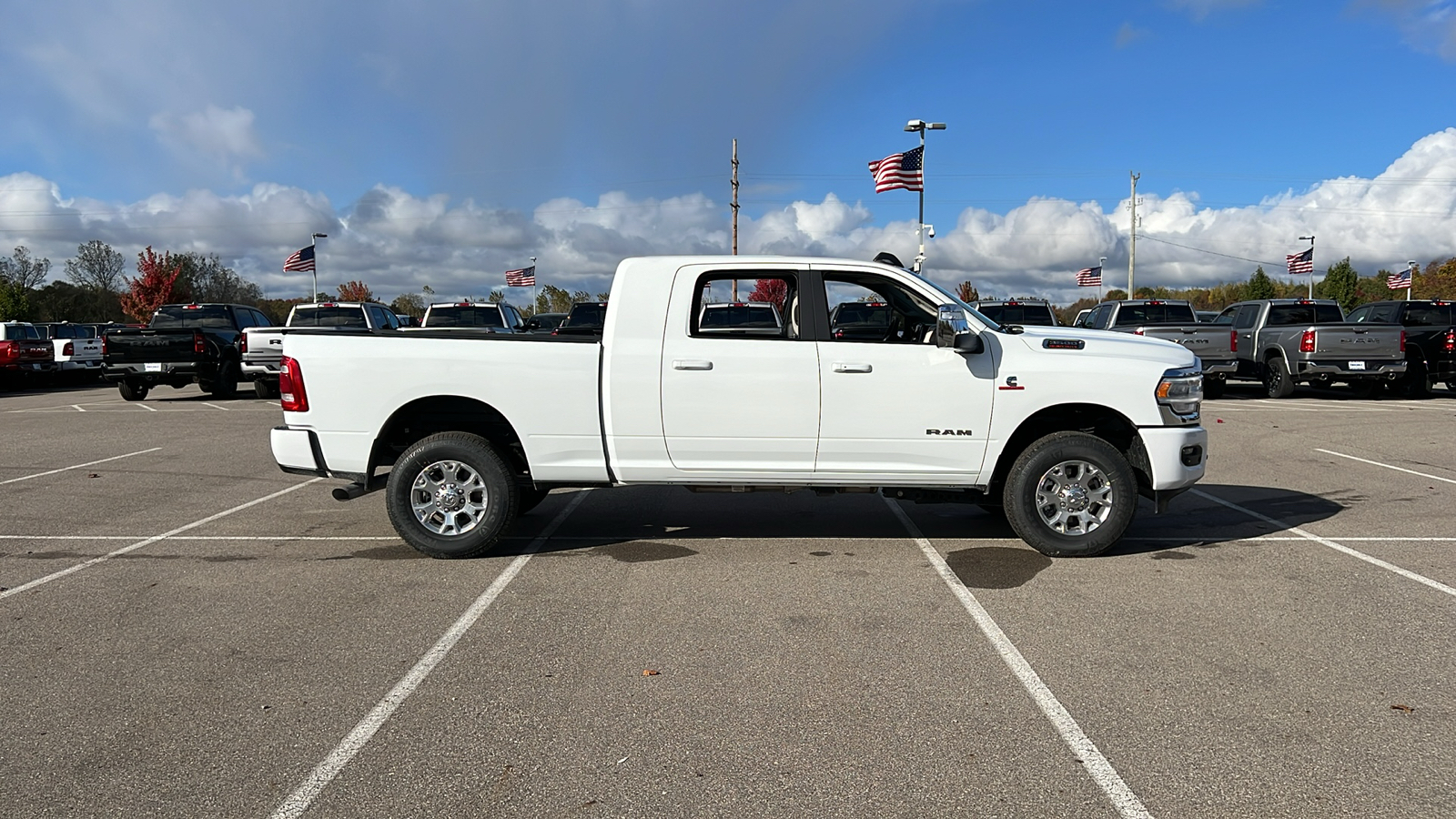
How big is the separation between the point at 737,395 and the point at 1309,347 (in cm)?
1585

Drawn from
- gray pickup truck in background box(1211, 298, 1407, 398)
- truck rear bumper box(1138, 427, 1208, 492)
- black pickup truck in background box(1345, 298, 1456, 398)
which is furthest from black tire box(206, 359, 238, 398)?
black pickup truck in background box(1345, 298, 1456, 398)

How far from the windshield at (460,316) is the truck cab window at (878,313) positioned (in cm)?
1467

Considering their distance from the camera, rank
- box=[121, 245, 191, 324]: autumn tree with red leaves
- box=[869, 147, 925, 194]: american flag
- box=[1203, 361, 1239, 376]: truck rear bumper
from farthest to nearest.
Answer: box=[121, 245, 191, 324]: autumn tree with red leaves < box=[869, 147, 925, 194]: american flag < box=[1203, 361, 1239, 376]: truck rear bumper

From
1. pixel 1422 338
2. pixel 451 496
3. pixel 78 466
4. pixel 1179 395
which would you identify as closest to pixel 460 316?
pixel 78 466

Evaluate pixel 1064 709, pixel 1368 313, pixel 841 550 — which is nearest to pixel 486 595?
pixel 841 550

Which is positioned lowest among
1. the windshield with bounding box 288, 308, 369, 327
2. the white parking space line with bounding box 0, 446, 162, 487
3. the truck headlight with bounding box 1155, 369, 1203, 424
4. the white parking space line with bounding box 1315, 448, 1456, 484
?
the white parking space line with bounding box 0, 446, 162, 487

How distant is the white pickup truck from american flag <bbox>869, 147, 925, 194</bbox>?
61.5 ft

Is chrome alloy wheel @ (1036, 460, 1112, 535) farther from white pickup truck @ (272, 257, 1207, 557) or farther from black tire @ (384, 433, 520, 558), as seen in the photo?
black tire @ (384, 433, 520, 558)

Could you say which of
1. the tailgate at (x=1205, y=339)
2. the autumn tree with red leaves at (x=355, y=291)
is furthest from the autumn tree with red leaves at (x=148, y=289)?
the tailgate at (x=1205, y=339)

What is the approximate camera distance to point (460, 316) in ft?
66.2

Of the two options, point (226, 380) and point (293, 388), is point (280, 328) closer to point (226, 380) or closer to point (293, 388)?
point (226, 380)

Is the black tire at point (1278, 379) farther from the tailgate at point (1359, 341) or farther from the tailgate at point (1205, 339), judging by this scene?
the tailgate at point (1205, 339)

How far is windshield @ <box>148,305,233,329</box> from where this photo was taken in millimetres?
20500

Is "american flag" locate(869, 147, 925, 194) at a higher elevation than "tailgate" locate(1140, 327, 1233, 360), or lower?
higher
